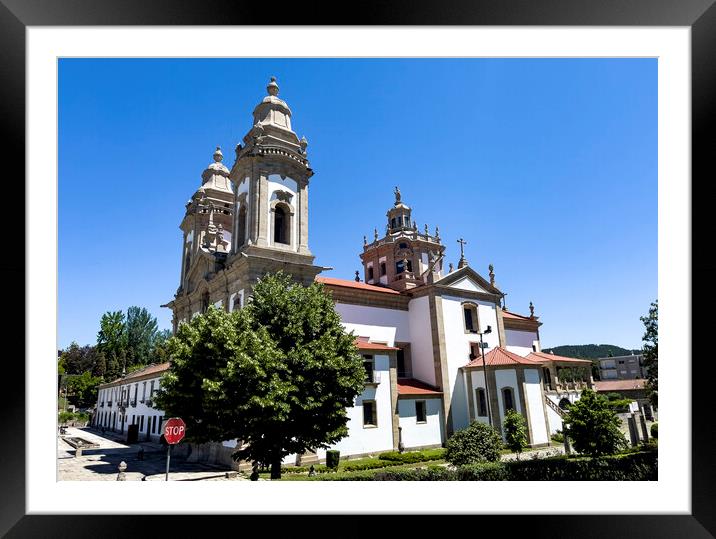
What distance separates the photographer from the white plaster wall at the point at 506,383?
2245cm

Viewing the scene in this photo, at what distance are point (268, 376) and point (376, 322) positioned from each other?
1275cm

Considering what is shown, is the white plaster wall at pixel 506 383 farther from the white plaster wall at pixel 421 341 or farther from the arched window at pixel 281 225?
the arched window at pixel 281 225

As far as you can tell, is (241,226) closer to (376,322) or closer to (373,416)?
(376,322)

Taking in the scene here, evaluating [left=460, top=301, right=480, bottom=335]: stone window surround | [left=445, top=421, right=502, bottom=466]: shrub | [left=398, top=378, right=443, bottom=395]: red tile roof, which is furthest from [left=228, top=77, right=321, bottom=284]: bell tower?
[left=460, top=301, right=480, bottom=335]: stone window surround

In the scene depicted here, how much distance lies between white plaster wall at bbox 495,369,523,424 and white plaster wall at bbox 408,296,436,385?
10.8ft

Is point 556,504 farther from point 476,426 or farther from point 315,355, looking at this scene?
point 476,426

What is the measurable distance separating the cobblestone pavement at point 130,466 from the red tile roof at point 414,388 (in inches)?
366

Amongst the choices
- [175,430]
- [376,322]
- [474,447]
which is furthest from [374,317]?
[175,430]

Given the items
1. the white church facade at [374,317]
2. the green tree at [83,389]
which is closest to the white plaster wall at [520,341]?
the white church facade at [374,317]

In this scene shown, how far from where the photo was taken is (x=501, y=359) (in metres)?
23.6

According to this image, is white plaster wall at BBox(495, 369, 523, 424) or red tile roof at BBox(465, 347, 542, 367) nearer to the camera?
white plaster wall at BBox(495, 369, 523, 424)

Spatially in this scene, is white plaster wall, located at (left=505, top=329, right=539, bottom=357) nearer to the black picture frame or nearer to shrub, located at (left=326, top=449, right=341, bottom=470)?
shrub, located at (left=326, top=449, right=341, bottom=470)

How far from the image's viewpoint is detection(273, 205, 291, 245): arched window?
66.5 feet

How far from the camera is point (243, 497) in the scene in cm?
577
